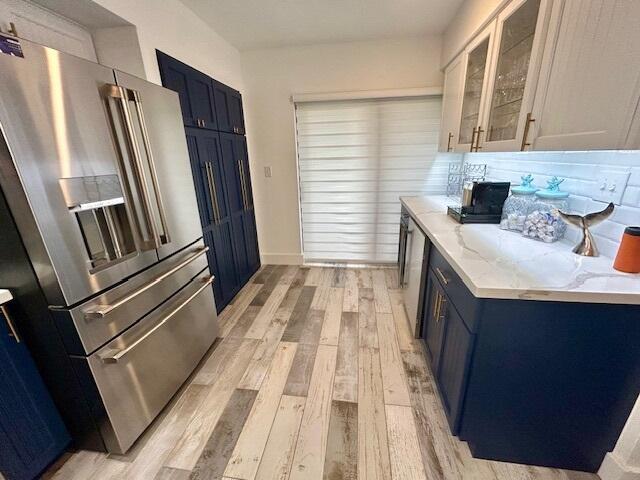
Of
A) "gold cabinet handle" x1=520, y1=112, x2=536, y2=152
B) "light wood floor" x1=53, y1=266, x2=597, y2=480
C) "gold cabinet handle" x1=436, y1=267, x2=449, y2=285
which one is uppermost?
"gold cabinet handle" x1=520, y1=112, x2=536, y2=152

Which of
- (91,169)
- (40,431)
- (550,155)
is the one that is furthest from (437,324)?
(40,431)

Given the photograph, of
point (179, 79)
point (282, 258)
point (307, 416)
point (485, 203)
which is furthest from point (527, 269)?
point (282, 258)

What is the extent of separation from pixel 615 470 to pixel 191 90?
329 cm

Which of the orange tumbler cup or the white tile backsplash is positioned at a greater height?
the white tile backsplash

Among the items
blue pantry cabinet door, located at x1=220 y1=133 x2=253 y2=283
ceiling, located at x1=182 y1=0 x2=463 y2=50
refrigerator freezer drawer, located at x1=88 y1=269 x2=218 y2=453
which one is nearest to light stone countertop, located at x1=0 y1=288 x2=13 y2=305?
refrigerator freezer drawer, located at x1=88 y1=269 x2=218 y2=453

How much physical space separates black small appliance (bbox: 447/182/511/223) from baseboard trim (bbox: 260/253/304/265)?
7.41 feet

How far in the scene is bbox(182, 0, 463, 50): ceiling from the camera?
2084 millimetres

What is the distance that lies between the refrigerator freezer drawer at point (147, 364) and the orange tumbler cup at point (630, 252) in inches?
85.4

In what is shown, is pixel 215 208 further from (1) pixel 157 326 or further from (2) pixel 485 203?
(2) pixel 485 203

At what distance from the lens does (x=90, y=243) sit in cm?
113

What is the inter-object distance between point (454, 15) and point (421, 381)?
2984 millimetres

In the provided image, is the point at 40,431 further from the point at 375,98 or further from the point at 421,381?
the point at 375,98

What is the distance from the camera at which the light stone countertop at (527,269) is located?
945mm

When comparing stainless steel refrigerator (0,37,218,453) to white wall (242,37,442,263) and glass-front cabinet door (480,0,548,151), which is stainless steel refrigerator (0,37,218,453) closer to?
white wall (242,37,442,263)
